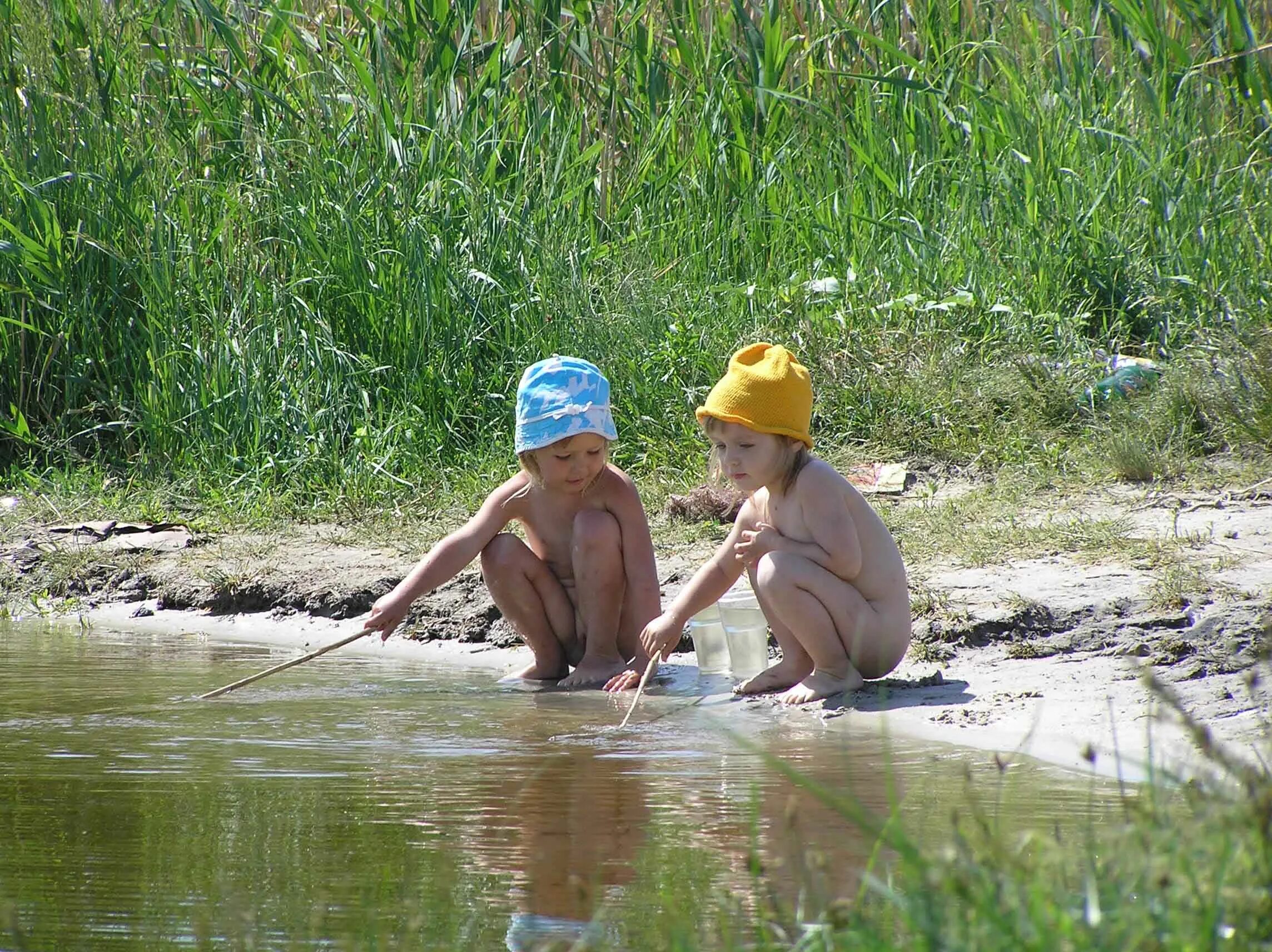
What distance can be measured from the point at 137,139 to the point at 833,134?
3.12 metres

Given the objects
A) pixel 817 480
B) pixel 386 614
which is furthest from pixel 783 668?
pixel 386 614

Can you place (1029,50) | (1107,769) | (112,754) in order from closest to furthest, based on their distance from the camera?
(1107,769) < (112,754) < (1029,50)

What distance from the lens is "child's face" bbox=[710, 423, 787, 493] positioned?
3826mm

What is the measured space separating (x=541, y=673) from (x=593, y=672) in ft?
0.57

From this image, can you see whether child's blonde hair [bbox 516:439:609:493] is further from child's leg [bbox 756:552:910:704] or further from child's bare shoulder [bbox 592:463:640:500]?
child's leg [bbox 756:552:910:704]

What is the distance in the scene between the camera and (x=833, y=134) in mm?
7250

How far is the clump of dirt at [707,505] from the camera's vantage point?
5.34 metres

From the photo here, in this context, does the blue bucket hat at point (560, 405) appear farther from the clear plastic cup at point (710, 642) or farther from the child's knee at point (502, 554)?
the clear plastic cup at point (710, 642)

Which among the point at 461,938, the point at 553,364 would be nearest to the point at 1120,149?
the point at 553,364

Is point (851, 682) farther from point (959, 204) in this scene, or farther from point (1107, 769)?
point (959, 204)

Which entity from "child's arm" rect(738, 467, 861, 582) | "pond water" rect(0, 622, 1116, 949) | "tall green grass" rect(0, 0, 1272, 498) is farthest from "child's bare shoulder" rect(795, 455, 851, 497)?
"tall green grass" rect(0, 0, 1272, 498)

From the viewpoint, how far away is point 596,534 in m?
4.21

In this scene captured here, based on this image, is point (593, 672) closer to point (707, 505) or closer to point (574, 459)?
point (574, 459)

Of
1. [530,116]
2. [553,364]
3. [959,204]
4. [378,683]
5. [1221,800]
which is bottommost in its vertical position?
[378,683]
